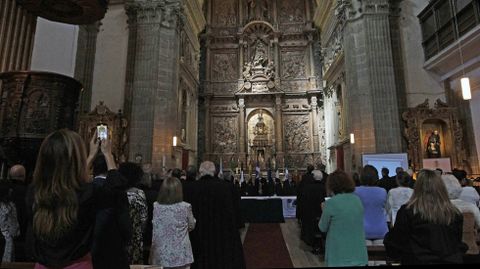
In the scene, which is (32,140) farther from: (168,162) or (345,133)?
(345,133)

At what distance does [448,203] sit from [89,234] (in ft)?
7.88

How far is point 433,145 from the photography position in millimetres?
10875

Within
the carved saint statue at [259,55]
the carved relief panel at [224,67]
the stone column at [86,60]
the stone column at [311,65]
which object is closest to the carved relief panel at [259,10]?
the carved saint statue at [259,55]

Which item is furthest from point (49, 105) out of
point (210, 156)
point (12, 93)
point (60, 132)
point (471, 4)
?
point (210, 156)

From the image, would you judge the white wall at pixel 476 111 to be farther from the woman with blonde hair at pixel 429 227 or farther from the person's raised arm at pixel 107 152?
the person's raised arm at pixel 107 152

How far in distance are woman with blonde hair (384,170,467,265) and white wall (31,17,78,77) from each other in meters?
10.2

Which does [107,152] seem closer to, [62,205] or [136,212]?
[62,205]

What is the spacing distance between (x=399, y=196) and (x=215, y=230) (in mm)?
2499

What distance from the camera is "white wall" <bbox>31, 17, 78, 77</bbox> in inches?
369

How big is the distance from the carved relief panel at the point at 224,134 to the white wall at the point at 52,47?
9.34 metres

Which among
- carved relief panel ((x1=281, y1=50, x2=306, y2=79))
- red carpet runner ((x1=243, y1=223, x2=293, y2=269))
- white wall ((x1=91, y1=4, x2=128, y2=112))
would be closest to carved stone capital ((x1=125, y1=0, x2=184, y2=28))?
white wall ((x1=91, y1=4, x2=128, y2=112))

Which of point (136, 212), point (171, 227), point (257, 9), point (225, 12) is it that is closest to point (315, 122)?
point (257, 9)

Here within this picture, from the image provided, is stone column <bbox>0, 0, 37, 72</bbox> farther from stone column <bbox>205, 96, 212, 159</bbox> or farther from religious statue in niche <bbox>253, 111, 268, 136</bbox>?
religious statue in niche <bbox>253, 111, 268, 136</bbox>

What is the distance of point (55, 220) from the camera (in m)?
1.55
